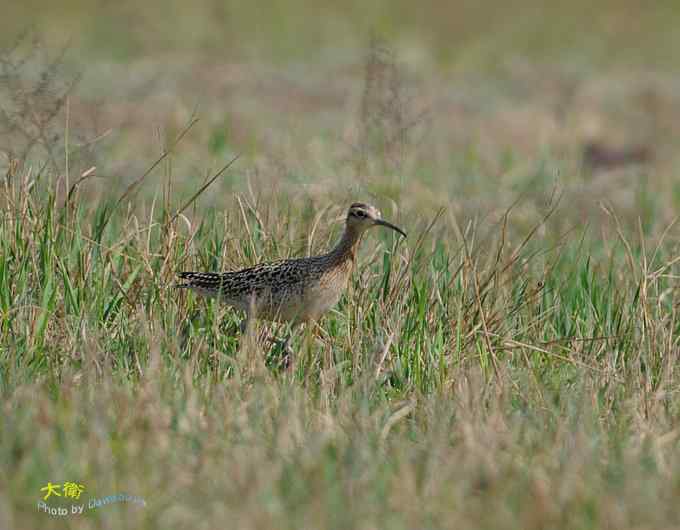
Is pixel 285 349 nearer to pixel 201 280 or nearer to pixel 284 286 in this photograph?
pixel 284 286

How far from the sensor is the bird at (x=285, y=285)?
264 inches

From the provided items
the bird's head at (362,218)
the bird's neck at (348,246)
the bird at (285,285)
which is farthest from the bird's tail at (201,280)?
the bird's head at (362,218)

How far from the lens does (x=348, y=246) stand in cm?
701

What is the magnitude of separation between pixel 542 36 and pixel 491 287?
66.3 ft

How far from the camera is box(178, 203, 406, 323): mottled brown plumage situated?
6.71m

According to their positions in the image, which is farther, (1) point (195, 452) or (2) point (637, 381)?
(2) point (637, 381)

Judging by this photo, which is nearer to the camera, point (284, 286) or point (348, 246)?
point (284, 286)

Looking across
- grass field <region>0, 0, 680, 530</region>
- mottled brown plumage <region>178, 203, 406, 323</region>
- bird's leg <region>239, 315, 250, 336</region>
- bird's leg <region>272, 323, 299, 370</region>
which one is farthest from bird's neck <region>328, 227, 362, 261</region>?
bird's leg <region>239, 315, 250, 336</region>

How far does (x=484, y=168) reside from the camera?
49.2ft

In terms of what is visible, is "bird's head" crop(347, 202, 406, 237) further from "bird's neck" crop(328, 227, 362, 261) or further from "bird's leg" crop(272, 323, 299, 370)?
"bird's leg" crop(272, 323, 299, 370)

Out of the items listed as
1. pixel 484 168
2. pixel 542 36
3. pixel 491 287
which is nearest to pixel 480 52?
pixel 542 36

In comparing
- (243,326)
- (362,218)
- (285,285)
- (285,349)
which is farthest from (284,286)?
(362,218)

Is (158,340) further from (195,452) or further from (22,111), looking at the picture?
(22,111)

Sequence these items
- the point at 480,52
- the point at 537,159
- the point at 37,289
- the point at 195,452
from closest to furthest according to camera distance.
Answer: the point at 195,452 → the point at 37,289 → the point at 537,159 → the point at 480,52
